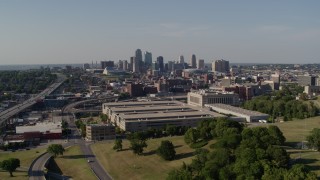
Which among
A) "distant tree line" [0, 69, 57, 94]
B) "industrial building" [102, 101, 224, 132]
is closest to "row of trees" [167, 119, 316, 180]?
"industrial building" [102, 101, 224, 132]

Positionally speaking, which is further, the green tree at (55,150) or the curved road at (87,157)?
the green tree at (55,150)

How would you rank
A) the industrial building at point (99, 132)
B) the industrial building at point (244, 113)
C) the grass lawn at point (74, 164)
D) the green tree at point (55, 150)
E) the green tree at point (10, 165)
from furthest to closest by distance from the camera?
1. the industrial building at point (244, 113)
2. the industrial building at point (99, 132)
3. the green tree at point (55, 150)
4. the grass lawn at point (74, 164)
5. the green tree at point (10, 165)

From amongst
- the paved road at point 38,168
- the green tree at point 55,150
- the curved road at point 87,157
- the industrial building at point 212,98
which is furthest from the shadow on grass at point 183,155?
the industrial building at point 212,98

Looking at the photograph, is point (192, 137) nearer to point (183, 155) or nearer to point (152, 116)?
point (183, 155)

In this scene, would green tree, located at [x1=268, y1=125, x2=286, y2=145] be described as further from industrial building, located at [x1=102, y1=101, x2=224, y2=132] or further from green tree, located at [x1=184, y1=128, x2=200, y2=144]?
industrial building, located at [x1=102, y1=101, x2=224, y2=132]

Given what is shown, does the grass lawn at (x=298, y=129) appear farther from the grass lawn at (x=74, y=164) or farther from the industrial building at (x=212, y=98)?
the industrial building at (x=212, y=98)

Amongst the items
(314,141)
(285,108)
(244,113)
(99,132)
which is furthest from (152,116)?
(314,141)
